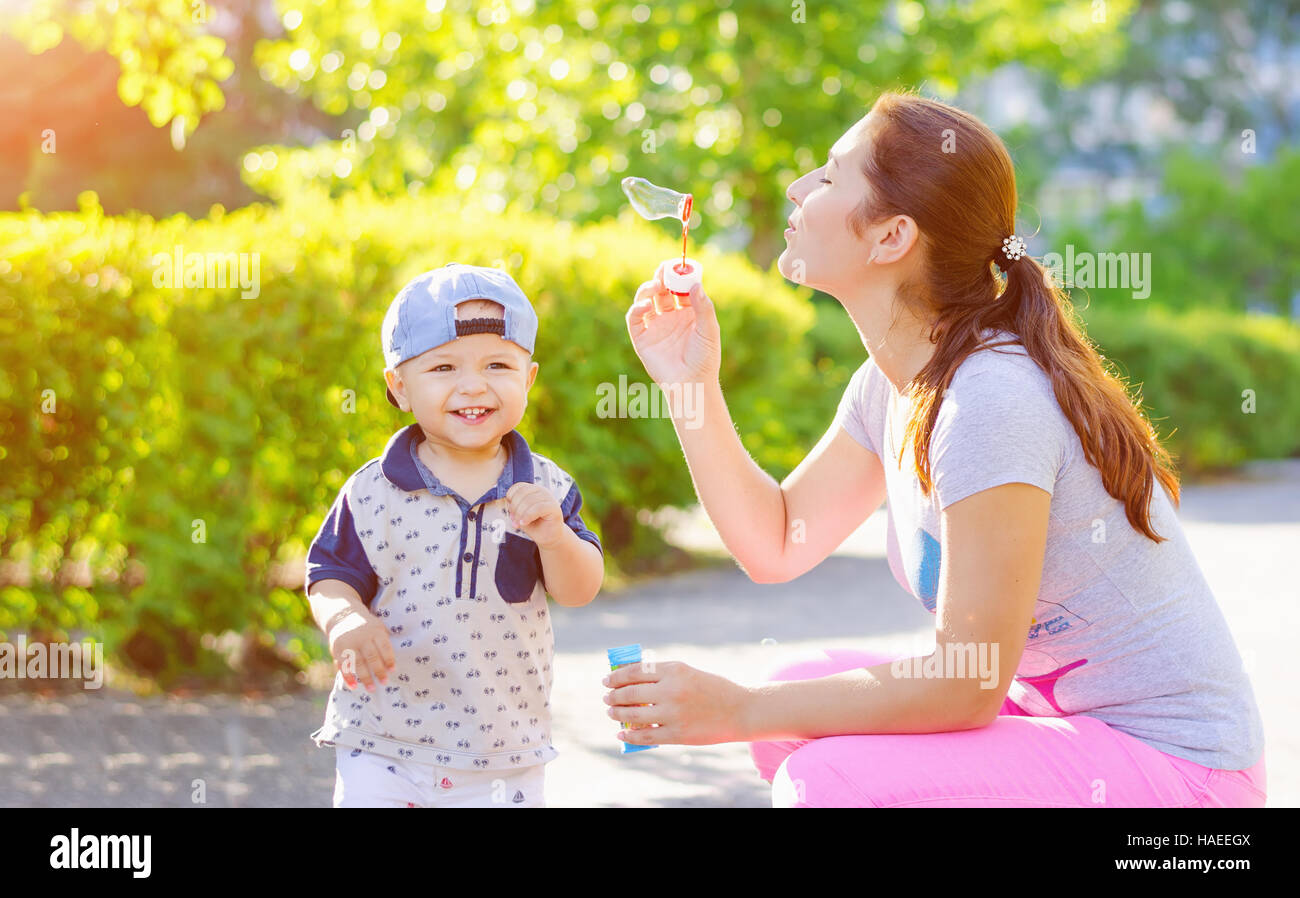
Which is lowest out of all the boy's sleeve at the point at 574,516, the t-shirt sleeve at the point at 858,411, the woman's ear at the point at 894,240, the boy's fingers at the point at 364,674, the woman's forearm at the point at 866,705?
the woman's forearm at the point at 866,705

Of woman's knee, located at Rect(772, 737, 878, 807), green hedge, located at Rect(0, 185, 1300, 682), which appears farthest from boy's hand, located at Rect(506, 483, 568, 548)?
green hedge, located at Rect(0, 185, 1300, 682)

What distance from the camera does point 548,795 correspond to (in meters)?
3.85

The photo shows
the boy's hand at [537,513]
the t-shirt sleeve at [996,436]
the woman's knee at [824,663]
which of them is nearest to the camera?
the t-shirt sleeve at [996,436]

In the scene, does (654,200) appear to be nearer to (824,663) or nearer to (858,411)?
(858,411)

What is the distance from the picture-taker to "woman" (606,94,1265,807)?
2180 mm

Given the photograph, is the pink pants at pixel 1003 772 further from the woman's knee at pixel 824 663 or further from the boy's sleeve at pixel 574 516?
the boy's sleeve at pixel 574 516

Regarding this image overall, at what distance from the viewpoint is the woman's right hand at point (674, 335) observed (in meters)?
2.82

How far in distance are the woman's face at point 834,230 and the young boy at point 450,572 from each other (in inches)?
21.8

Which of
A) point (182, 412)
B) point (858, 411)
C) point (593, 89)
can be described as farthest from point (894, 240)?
point (593, 89)

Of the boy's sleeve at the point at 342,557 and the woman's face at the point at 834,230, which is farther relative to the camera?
the woman's face at the point at 834,230

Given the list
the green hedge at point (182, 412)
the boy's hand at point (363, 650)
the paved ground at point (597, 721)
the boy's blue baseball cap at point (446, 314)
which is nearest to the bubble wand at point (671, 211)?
the boy's blue baseball cap at point (446, 314)

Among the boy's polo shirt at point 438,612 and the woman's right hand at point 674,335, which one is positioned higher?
the woman's right hand at point 674,335

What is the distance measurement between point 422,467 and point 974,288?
1120mm

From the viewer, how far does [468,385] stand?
244cm
